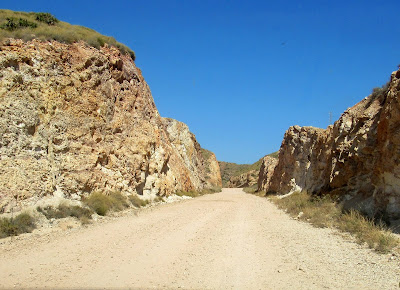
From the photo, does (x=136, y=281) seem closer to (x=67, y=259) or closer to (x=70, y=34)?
(x=67, y=259)

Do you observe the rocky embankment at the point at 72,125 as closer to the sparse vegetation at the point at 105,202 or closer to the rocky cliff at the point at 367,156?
the sparse vegetation at the point at 105,202

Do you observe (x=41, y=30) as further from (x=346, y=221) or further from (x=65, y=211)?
(x=346, y=221)

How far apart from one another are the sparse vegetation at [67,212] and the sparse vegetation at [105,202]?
0.74 meters

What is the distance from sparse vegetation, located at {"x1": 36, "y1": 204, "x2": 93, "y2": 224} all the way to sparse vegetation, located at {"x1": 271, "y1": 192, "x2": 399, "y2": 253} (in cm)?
835

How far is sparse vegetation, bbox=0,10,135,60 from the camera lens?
15.8m

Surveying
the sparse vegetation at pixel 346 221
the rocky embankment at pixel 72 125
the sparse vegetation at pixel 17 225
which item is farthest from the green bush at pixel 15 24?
the sparse vegetation at pixel 346 221

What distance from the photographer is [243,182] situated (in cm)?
8050

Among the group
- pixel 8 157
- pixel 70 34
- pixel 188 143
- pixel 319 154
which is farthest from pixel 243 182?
pixel 8 157

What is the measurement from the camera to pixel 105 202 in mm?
15117

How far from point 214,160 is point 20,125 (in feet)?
195

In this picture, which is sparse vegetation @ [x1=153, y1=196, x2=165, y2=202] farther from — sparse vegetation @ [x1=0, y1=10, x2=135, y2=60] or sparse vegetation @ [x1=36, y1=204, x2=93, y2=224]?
sparse vegetation @ [x1=0, y1=10, x2=135, y2=60]

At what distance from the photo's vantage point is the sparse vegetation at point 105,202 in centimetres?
1408

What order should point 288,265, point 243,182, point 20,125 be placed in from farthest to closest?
1. point 243,182
2. point 20,125
3. point 288,265

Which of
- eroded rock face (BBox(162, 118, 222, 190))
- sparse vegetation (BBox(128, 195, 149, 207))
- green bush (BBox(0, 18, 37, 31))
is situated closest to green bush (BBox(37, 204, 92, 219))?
sparse vegetation (BBox(128, 195, 149, 207))
